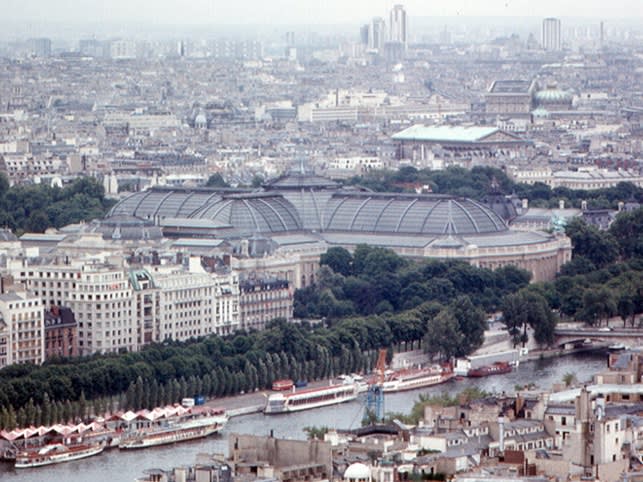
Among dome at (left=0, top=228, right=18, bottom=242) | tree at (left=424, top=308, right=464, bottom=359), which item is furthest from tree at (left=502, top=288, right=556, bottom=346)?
dome at (left=0, top=228, right=18, bottom=242)

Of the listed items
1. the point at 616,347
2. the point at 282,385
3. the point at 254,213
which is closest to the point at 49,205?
the point at 254,213

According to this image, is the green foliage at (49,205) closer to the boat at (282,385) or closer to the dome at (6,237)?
the dome at (6,237)

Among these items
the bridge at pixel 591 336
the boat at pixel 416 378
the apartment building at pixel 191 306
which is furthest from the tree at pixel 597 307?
the apartment building at pixel 191 306

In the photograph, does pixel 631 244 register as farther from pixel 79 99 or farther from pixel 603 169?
pixel 79 99

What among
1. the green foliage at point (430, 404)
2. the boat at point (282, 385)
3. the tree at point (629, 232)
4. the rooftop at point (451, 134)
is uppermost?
the green foliage at point (430, 404)

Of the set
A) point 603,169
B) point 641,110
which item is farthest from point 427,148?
point 641,110

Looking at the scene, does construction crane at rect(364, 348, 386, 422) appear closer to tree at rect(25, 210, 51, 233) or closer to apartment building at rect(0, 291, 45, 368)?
apartment building at rect(0, 291, 45, 368)
